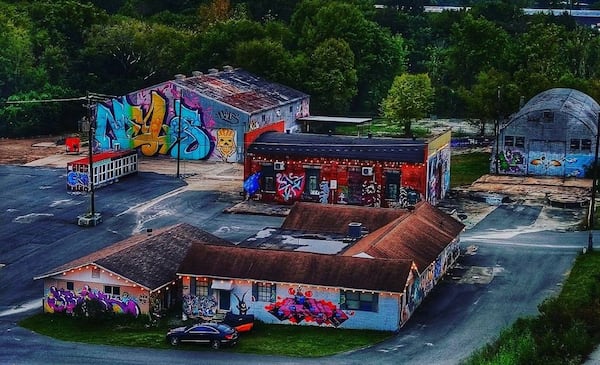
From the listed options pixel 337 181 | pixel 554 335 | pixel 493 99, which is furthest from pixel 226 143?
pixel 554 335

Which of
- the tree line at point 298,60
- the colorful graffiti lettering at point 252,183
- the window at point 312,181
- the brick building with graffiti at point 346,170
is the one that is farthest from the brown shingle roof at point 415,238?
the tree line at point 298,60

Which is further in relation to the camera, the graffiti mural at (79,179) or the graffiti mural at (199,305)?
the graffiti mural at (79,179)

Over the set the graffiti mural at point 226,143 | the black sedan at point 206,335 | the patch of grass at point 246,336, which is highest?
the graffiti mural at point 226,143

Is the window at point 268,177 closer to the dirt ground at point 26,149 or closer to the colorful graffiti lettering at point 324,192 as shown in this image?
the colorful graffiti lettering at point 324,192

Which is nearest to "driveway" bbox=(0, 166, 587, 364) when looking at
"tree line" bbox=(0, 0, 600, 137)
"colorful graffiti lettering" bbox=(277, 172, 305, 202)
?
"colorful graffiti lettering" bbox=(277, 172, 305, 202)

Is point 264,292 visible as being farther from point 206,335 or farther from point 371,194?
point 371,194

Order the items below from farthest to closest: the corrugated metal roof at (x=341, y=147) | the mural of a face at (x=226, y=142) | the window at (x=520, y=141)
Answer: the mural of a face at (x=226, y=142), the window at (x=520, y=141), the corrugated metal roof at (x=341, y=147)

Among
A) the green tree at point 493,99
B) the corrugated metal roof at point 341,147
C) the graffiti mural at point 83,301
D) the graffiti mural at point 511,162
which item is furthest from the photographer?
the green tree at point 493,99
